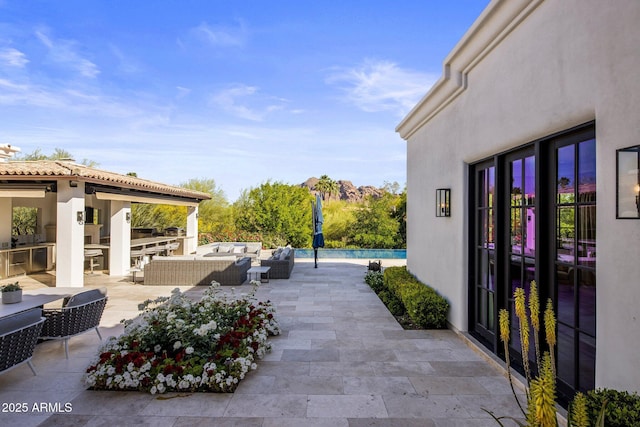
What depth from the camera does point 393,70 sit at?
14.1 metres

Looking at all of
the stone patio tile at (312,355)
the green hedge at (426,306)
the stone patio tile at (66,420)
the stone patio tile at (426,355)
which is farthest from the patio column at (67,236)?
the stone patio tile at (426,355)

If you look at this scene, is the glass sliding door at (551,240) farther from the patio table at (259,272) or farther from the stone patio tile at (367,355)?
the patio table at (259,272)

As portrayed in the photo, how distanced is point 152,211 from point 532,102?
20926 millimetres

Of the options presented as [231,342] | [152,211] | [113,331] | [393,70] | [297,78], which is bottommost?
[113,331]

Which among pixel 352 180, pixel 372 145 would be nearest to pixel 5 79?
pixel 372 145

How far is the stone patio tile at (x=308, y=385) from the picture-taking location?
12.4ft

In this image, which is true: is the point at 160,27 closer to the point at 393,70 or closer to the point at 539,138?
the point at 393,70

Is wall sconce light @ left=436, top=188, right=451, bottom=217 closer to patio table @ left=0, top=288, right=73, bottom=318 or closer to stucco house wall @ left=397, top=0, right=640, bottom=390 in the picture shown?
stucco house wall @ left=397, top=0, right=640, bottom=390

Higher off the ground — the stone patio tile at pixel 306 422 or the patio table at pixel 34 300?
the patio table at pixel 34 300

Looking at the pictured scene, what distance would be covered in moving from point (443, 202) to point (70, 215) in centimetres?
899

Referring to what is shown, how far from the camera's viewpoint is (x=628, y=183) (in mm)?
2387

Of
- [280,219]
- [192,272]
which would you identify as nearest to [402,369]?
[192,272]

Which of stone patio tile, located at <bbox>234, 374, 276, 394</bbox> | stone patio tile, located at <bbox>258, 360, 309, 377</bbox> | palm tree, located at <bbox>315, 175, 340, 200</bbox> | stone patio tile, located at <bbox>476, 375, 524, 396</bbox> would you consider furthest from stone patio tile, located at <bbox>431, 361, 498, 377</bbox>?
palm tree, located at <bbox>315, 175, 340, 200</bbox>

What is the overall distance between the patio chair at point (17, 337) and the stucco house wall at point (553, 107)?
527 cm
